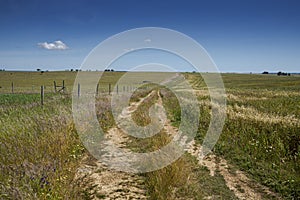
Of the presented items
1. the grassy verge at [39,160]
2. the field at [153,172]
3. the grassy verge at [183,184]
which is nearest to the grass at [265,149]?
the field at [153,172]

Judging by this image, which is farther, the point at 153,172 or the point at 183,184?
the point at 153,172

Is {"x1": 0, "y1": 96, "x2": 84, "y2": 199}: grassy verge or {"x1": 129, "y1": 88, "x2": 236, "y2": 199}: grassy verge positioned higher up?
{"x1": 0, "y1": 96, "x2": 84, "y2": 199}: grassy verge

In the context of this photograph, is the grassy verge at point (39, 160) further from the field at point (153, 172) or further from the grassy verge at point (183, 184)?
the grassy verge at point (183, 184)

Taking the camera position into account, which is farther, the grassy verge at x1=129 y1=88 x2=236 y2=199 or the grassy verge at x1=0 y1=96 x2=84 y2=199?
the grassy verge at x1=129 y1=88 x2=236 y2=199

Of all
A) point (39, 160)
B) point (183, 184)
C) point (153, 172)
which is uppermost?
point (39, 160)

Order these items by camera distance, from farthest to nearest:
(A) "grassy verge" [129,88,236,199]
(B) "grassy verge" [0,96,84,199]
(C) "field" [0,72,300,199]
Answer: (A) "grassy verge" [129,88,236,199] → (C) "field" [0,72,300,199] → (B) "grassy verge" [0,96,84,199]

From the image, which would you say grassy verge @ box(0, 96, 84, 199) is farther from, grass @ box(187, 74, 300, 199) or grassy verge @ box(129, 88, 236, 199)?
grass @ box(187, 74, 300, 199)

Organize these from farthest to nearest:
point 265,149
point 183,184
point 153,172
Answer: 1. point 265,149
2. point 153,172
3. point 183,184

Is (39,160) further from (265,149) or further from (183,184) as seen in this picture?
(265,149)

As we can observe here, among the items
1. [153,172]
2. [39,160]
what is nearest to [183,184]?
[153,172]

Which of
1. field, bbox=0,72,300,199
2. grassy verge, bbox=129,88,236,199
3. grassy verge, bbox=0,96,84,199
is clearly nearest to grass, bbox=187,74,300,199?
field, bbox=0,72,300,199

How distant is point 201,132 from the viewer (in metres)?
10.8

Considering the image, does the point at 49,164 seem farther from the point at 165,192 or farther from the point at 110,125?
the point at 110,125

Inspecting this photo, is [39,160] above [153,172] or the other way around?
above
